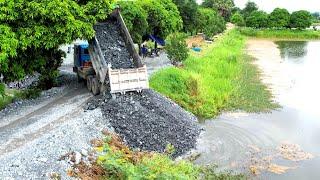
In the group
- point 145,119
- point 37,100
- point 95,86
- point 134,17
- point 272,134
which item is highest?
point 134,17

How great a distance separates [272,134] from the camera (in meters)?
23.9

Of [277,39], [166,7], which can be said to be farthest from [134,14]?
[277,39]

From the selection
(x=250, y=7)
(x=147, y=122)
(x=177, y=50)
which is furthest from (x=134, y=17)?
(x=250, y=7)

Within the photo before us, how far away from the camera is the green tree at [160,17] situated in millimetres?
38000

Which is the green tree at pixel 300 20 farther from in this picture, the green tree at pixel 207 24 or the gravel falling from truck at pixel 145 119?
the gravel falling from truck at pixel 145 119

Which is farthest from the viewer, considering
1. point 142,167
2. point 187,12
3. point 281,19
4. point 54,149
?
point 281,19

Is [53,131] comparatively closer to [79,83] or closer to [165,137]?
[165,137]

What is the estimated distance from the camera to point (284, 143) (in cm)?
2242

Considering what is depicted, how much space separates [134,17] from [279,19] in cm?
6570

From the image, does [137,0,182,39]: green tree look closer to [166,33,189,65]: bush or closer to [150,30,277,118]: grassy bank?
[166,33,189,65]: bush

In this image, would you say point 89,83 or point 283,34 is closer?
point 89,83

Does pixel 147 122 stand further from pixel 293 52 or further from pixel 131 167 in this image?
pixel 293 52

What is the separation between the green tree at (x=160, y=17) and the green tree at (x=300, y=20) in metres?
57.6

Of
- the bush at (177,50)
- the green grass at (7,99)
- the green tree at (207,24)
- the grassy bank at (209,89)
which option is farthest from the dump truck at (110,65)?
the green tree at (207,24)
